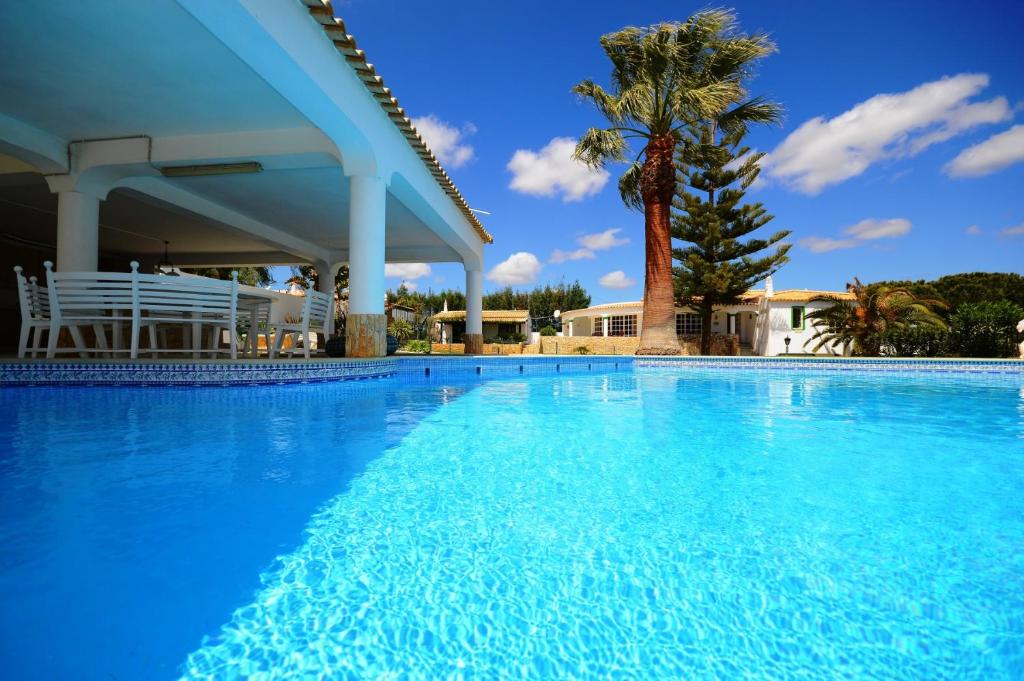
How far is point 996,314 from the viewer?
1437cm

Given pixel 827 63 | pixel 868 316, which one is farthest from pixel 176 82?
pixel 827 63

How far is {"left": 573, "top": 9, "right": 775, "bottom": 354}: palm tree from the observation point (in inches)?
500

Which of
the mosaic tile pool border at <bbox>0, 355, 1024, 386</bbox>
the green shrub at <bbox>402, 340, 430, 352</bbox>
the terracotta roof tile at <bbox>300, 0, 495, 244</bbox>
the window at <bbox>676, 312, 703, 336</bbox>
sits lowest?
the mosaic tile pool border at <bbox>0, 355, 1024, 386</bbox>

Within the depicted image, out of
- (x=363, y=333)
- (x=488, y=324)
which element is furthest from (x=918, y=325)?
(x=488, y=324)

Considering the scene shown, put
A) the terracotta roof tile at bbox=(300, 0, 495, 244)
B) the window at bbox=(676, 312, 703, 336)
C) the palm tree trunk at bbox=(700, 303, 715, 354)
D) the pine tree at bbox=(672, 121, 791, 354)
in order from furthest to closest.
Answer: the window at bbox=(676, 312, 703, 336)
the palm tree trunk at bbox=(700, 303, 715, 354)
the pine tree at bbox=(672, 121, 791, 354)
the terracotta roof tile at bbox=(300, 0, 495, 244)

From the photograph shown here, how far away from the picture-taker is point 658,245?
13797 millimetres

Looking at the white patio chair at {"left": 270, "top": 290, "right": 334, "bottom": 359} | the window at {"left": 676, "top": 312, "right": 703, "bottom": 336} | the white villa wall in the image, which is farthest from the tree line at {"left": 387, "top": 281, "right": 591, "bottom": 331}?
the white patio chair at {"left": 270, "top": 290, "right": 334, "bottom": 359}

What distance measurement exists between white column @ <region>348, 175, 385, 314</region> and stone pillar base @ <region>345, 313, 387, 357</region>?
0.13 meters

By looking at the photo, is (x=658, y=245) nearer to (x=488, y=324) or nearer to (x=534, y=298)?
(x=488, y=324)

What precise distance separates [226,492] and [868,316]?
1783 cm

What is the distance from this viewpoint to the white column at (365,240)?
7.07 m

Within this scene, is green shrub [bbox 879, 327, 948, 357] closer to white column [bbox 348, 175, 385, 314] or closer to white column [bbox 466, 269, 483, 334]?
white column [bbox 466, 269, 483, 334]

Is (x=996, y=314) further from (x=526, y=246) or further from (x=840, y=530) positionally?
(x=526, y=246)

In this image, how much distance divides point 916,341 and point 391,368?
17.3m
